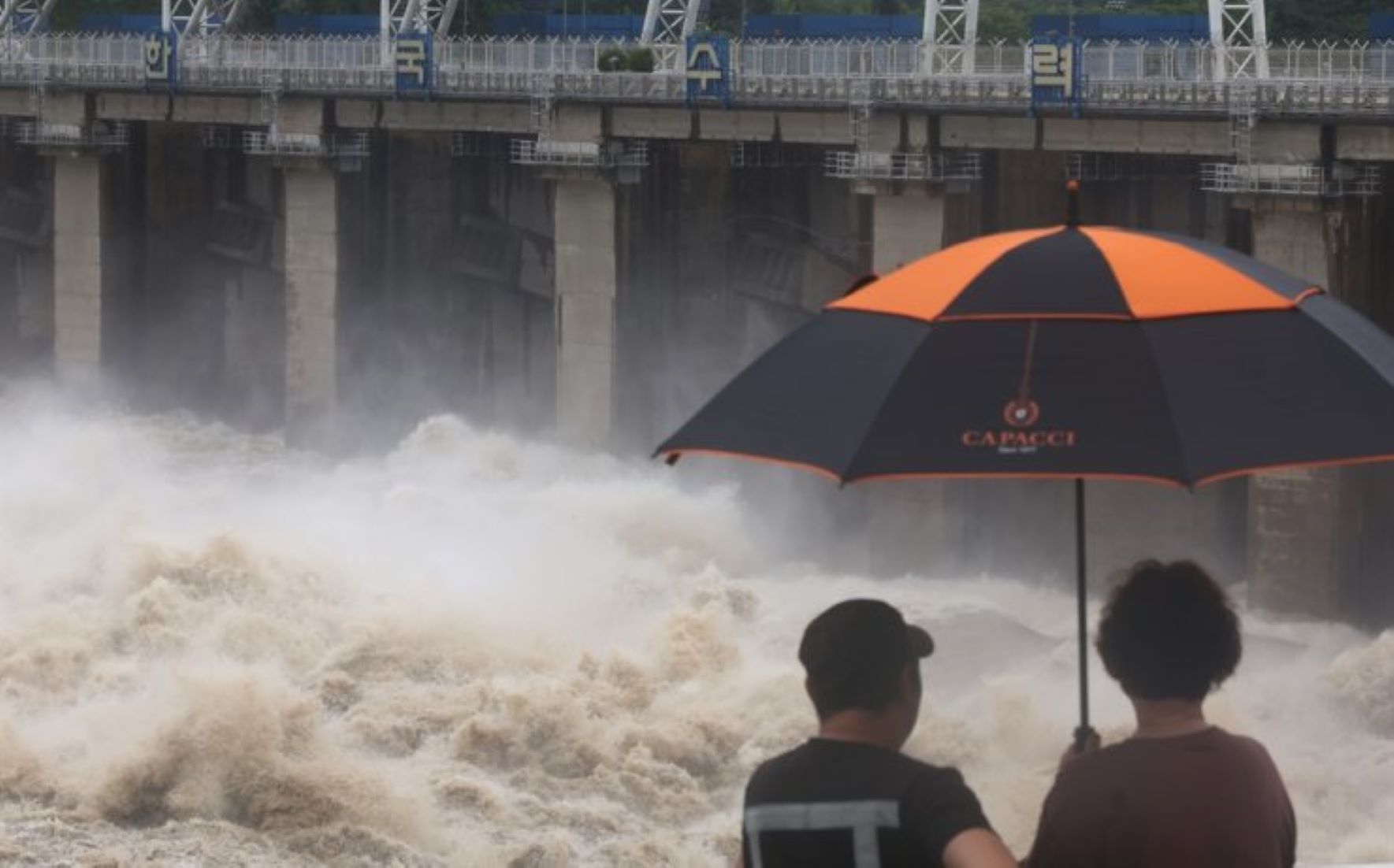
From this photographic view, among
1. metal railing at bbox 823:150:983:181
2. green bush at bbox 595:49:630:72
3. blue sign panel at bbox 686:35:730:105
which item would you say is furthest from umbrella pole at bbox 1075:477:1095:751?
green bush at bbox 595:49:630:72

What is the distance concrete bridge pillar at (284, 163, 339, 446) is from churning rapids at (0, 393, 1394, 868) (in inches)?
81.6

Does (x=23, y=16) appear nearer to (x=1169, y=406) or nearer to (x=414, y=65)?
(x=414, y=65)

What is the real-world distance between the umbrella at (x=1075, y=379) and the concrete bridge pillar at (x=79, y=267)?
41.7 meters

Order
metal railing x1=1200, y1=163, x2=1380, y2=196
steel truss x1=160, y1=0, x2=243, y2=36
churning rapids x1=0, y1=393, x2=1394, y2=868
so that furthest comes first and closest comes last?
steel truss x1=160, y1=0, x2=243, y2=36
metal railing x1=1200, y1=163, x2=1380, y2=196
churning rapids x1=0, y1=393, x2=1394, y2=868

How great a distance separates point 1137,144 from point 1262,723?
899cm

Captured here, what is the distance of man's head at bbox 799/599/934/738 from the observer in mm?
6586

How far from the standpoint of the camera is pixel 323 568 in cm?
3475

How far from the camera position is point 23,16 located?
59719mm

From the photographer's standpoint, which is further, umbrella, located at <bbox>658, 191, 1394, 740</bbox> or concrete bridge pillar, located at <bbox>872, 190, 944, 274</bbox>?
concrete bridge pillar, located at <bbox>872, 190, 944, 274</bbox>

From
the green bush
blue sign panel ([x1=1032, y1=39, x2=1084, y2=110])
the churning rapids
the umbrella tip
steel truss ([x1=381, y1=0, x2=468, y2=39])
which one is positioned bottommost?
the churning rapids

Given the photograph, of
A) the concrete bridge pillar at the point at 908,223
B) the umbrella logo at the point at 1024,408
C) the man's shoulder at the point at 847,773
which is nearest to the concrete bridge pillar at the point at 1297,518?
the concrete bridge pillar at the point at 908,223

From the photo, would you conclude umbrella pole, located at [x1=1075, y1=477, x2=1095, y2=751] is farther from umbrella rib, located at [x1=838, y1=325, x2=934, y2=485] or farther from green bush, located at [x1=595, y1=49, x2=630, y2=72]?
green bush, located at [x1=595, y1=49, x2=630, y2=72]

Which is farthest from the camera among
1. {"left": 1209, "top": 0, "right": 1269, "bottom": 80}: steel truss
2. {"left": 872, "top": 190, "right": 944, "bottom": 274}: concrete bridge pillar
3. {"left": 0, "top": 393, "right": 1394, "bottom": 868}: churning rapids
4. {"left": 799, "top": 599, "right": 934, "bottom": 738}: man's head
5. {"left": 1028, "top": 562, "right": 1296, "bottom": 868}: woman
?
{"left": 872, "top": 190, "right": 944, "bottom": 274}: concrete bridge pillar

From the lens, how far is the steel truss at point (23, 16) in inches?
2235
